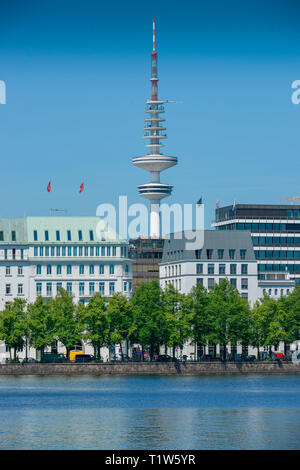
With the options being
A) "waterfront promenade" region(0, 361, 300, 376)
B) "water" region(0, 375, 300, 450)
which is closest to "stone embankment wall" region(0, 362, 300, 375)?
"waterfront promenade" region(0, 361, 300, 376)

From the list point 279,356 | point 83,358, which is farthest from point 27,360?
point 279,356

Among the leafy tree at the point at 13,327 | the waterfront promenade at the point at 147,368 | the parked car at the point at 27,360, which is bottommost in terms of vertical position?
the waterfront promenade at the point at 147,368

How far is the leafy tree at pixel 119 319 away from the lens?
7047 inches

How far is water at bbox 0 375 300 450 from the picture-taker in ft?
307

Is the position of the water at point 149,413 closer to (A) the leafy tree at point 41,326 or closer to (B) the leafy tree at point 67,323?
(A) the leafy tree at point 41,326

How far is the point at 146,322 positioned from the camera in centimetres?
17900

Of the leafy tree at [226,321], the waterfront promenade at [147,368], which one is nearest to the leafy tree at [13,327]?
the waterfront promenade at [147,368]

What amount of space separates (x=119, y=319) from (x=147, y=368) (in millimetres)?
10641

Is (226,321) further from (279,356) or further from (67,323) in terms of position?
(67,323)

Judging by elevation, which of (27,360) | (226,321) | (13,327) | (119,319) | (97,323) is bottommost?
(27,360)

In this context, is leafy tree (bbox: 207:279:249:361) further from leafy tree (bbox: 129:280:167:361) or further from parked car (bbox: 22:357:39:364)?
parked car (bbox: 22:357:39:364)

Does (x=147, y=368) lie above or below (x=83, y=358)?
below

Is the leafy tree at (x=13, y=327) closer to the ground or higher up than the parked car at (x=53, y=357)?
higher up

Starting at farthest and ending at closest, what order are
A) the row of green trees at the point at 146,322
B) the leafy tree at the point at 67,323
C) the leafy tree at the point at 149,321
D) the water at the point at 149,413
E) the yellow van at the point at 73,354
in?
the yellow van at the point at 73,354
the leafy tree at the point at 67,323
the row of green trees at the point at 146,322
the leafy tree at the point at 149,321
the water at the point at 149,413
